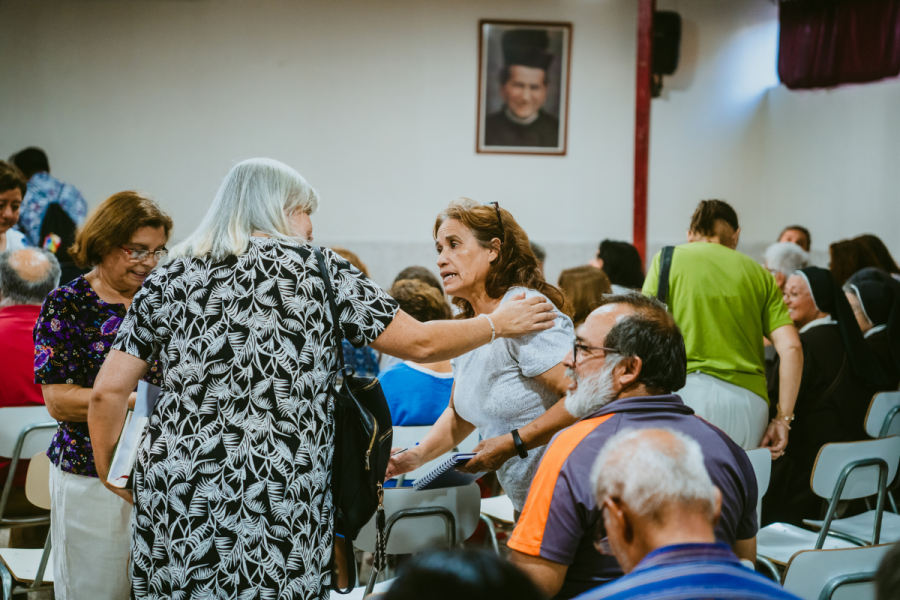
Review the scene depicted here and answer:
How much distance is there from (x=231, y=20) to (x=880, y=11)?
558 cm

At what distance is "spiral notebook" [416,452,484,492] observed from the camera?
190 centimetres

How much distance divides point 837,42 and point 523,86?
108 inches

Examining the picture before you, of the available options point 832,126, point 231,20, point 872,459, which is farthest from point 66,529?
point 832,126

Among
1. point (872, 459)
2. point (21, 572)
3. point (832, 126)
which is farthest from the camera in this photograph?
point (832, 126)

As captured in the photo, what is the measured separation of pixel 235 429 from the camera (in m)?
1.51

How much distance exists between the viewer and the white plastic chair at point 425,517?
7.49 ft

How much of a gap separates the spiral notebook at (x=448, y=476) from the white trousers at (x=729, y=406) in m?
1.29

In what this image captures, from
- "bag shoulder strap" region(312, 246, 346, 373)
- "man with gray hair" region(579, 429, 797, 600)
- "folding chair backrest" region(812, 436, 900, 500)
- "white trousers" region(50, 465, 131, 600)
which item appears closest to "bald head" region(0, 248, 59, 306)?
"white trousers" region(50, 465, 131, 600)

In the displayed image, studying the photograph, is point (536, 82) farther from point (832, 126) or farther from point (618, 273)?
point (618, 273)

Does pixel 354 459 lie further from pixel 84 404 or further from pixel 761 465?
pixel 761 465

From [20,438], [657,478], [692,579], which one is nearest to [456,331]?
[657,478]

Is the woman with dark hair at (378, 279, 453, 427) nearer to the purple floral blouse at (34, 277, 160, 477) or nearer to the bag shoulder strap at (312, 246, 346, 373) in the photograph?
the purple floral blouse at (34, 277, 160, 477)

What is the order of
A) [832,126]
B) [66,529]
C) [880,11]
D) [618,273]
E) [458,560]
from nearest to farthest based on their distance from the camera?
[458,560], [66,529], [618,273], [880,11], [832,126]

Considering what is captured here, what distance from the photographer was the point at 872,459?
2740mm
